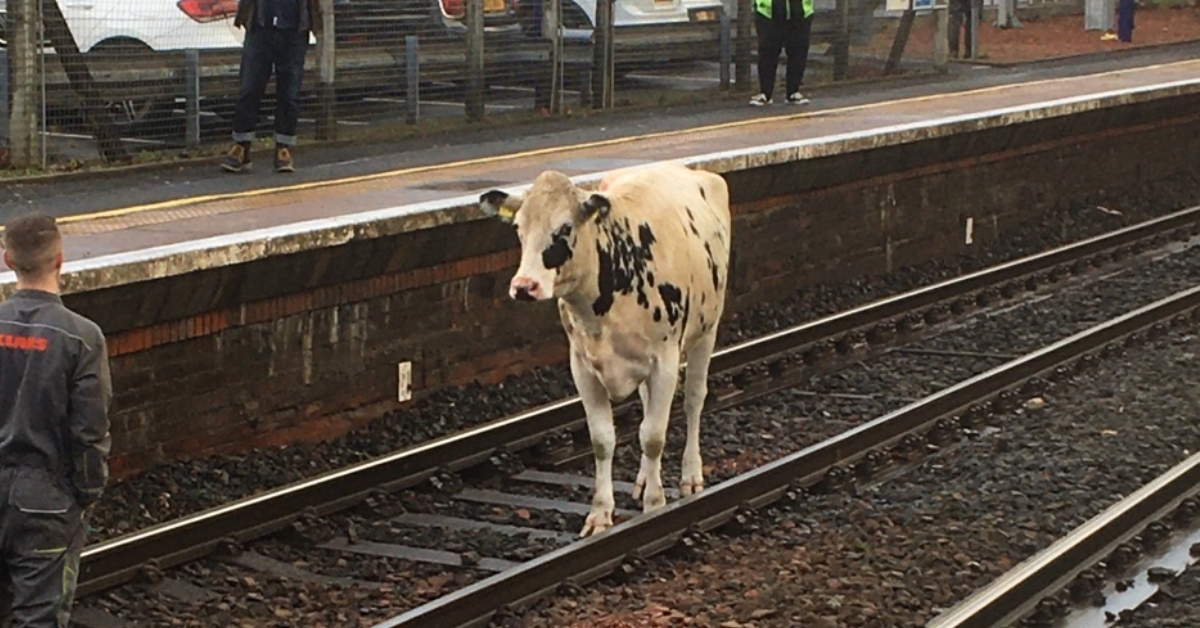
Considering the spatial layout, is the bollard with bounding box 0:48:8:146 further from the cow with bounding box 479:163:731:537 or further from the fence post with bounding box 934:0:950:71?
the fence post with bounding box 934:0:950:71

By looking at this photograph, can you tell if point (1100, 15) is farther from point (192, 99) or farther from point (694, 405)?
point (694, 405)

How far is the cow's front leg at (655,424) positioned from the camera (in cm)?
971

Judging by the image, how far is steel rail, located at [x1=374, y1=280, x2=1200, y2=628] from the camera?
850cm

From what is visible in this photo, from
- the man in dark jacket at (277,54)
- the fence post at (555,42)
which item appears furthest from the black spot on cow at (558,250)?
the fence post at (555,42)

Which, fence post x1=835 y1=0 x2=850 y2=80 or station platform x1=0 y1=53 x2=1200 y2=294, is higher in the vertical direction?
fence post x1=835 y1=0 x2=850 y2=80

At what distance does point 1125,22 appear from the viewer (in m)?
39.0

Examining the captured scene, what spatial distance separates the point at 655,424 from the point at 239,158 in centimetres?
881

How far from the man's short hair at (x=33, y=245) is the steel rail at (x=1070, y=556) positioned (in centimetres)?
371

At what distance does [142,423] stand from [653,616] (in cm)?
342

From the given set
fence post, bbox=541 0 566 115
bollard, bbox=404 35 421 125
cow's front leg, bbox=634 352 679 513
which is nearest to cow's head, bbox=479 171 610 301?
cow's front leg, bbox=634 352 679 513

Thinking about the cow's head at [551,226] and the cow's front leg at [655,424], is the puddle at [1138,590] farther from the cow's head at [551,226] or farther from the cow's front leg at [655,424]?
the cow's head at [551,226]

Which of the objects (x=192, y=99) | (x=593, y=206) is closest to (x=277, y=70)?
(x=192, y=99)

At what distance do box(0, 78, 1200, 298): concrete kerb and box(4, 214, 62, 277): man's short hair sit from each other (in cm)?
320

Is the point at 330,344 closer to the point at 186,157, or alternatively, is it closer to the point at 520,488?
the point at 520,488
